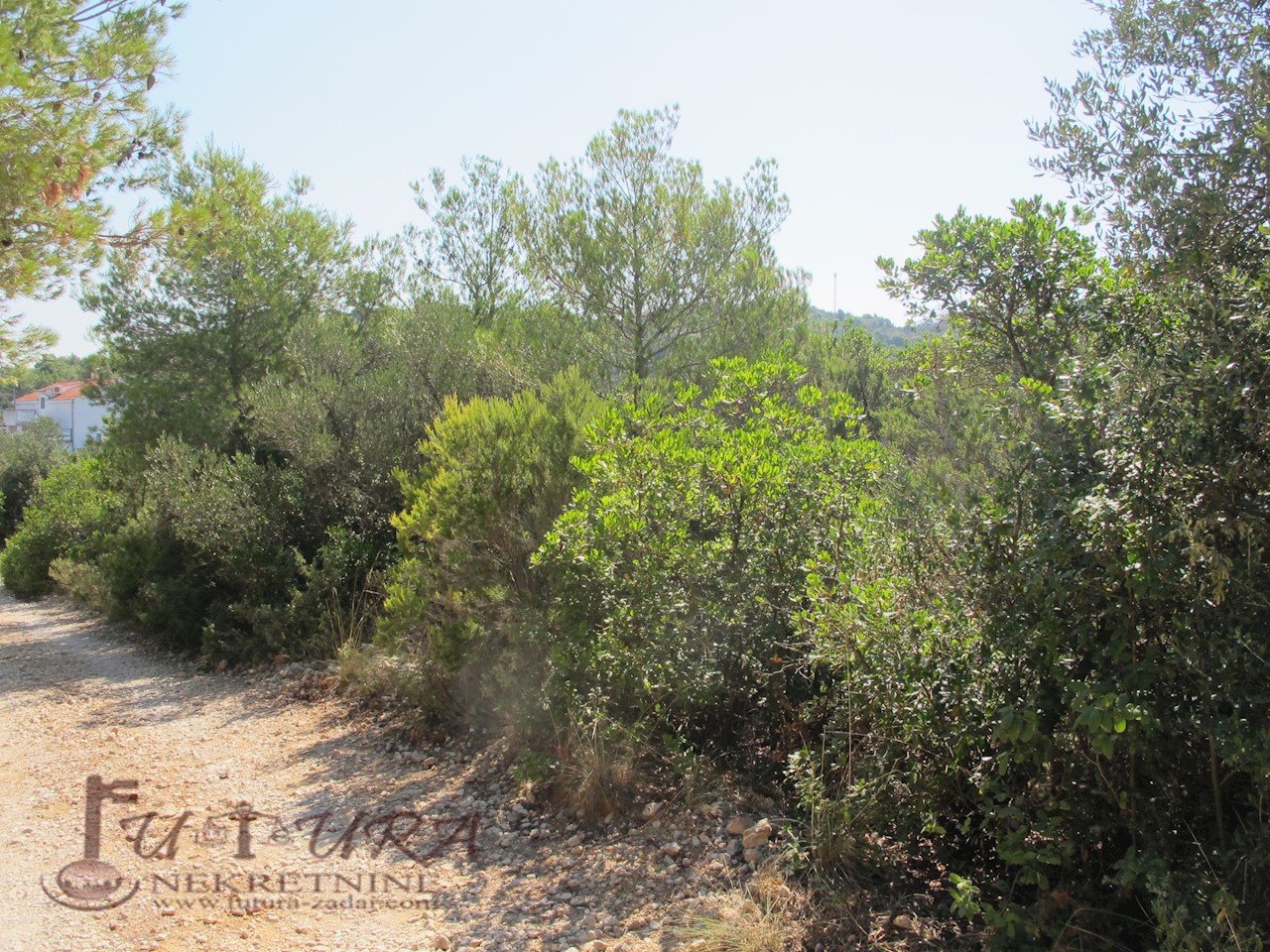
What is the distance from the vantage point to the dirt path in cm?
405

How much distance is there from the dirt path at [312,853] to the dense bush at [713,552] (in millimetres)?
672

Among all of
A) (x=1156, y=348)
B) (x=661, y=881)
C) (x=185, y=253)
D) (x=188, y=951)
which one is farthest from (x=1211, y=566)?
(x=185, y=253)

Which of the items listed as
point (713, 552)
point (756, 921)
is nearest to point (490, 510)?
point (713, 552)

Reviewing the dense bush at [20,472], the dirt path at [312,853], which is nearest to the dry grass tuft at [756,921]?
the dirt path at [312,853]

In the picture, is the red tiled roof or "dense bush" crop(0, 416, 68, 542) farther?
the red tiled roof

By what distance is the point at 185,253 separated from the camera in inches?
305

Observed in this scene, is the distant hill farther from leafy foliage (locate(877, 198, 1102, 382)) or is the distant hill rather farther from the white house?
the white house

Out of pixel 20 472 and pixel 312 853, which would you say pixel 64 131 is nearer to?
pixel 312 853

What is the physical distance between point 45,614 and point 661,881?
15.7 meters

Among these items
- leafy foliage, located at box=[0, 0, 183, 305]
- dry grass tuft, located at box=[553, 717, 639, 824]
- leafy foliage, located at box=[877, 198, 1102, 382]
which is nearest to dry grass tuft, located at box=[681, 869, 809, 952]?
dry grass tuft, located at box=[553, 717, 639, 824]

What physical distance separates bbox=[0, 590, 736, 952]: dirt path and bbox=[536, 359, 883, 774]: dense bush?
2.20ft

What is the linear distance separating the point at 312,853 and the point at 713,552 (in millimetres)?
2647

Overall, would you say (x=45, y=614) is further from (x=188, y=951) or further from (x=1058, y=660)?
(x=1058, y=660)

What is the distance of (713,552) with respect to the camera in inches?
191
